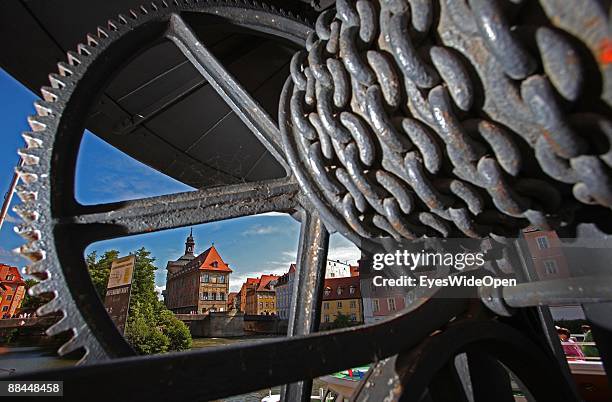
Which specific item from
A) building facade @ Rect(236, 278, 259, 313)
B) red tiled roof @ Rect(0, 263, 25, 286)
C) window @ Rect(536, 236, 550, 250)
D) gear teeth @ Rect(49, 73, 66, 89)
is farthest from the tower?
gear teeth @ Rect(49, 73, 66, 89)

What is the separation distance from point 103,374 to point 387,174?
571mm

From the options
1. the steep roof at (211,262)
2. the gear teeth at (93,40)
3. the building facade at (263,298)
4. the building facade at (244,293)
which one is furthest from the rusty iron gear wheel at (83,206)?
the building facade at (244,293)

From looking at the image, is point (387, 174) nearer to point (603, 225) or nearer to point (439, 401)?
point (603, 225)

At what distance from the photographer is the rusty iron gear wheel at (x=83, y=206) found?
107 centimetres

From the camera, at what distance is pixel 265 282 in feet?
125

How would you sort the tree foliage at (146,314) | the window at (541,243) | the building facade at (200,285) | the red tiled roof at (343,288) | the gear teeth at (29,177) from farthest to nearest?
the building facade at (200,285)
the red tiled roof at (343,288)
the window at (541,243)
the tree foliage at (146,314)
the gear teeth at (29,177)

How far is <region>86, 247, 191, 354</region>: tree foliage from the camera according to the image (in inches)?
637

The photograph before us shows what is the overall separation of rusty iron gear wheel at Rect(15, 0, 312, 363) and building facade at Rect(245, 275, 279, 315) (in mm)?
36399

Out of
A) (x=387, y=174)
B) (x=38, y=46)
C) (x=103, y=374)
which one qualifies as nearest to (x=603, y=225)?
(x=387, y=174)

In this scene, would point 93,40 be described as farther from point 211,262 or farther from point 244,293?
point 244,293

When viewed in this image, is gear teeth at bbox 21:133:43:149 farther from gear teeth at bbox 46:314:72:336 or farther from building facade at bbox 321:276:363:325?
building facade at bbox 321:276:363:325

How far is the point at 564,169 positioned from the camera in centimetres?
54

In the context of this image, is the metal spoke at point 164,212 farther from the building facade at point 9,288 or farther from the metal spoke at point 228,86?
the building facade at point 9,288

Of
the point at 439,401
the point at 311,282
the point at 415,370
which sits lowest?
the point at 439,401
